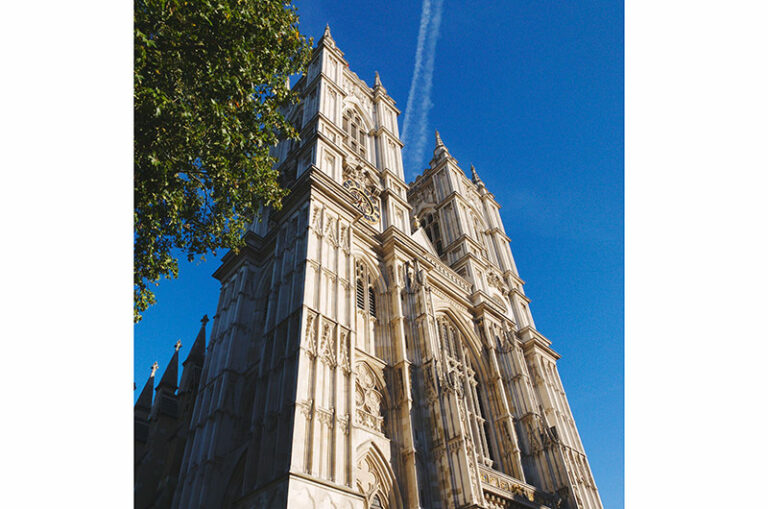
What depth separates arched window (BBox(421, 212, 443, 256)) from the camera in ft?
114

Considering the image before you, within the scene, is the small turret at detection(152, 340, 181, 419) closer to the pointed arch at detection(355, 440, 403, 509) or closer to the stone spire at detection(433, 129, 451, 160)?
the pointed arch at detection(355, 440, 403, 509)

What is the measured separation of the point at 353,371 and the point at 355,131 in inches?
735

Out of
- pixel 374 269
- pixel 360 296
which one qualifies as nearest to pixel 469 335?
pixel 374 269

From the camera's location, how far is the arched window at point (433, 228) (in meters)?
34.6

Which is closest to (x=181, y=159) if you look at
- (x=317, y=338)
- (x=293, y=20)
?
(x=293, y=20)

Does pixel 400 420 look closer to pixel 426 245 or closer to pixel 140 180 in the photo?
pixel 140 180

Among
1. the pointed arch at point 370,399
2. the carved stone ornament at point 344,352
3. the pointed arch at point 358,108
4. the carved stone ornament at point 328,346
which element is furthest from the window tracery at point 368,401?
the pointed arch at point 358,108

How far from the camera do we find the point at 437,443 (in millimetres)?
16781

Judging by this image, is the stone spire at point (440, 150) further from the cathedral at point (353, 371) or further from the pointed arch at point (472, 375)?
the pointed arch at point (472, 375)

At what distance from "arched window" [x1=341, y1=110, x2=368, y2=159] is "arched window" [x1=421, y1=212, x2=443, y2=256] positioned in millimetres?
8707

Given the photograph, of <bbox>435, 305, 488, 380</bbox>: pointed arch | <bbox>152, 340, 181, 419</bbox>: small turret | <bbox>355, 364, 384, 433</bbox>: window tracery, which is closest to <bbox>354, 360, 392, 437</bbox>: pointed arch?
<bbox>355, 364, 384, 433</bbox>: window tracery

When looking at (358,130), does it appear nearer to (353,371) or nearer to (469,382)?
(469,382)

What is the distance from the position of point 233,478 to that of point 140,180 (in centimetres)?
1026

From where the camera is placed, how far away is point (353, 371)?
1559 centimetres
